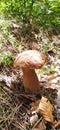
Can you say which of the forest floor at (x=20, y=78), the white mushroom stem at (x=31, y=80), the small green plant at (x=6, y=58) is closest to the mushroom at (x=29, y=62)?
the white mushroom stem at (x=31, y=80)

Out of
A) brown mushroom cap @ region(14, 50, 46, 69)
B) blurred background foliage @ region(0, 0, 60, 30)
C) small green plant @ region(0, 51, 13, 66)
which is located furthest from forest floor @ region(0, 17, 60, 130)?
brown mushroom cap @ region(14, 50, 46, 69)

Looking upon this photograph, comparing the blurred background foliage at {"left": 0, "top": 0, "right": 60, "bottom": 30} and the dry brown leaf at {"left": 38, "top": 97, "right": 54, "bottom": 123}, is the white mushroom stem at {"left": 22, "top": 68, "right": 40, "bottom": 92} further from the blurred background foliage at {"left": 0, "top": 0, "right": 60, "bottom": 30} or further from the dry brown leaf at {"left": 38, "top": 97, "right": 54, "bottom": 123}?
the blurred background foliage at {"left": 0, "top": 0, "right": 60, "bottom": 30}

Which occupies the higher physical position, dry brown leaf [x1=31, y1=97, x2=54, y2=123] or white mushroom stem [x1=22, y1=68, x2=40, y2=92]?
white mushroom stem [x1=22, y1=68, x2=40, y2=92]

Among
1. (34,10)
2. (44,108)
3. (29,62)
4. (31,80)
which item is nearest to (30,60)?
(29,62)

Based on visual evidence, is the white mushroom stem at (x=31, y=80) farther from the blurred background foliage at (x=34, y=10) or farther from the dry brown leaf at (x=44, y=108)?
the blurred background foliage at (x=34, y=10)

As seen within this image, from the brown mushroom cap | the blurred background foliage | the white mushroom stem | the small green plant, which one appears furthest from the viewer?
the blurred background foliage

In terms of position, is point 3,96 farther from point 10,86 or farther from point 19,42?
point 19,42
